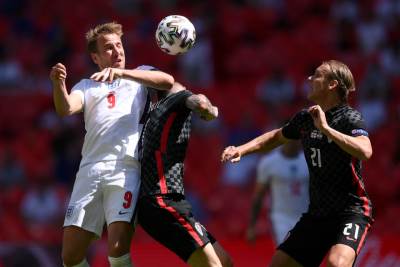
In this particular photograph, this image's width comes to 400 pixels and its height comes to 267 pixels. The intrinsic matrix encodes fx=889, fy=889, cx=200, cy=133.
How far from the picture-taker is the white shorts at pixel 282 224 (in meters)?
8.93

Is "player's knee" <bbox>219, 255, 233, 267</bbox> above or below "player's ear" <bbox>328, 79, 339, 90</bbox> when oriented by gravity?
below

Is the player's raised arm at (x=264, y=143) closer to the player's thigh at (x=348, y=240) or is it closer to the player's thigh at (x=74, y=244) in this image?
the player's thigh at (x=348, y=240)

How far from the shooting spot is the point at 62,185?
14.1 meters

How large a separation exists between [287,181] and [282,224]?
44 centimetres

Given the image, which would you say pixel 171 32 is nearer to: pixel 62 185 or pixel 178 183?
pixel 178 183

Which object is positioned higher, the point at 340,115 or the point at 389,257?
the point at 340,115

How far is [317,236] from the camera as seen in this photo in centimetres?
671

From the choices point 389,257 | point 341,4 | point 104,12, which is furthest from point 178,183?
point 104,12

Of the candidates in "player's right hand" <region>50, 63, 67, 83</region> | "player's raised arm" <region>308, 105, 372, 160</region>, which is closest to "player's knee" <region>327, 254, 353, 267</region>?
"player's raised arm" <region>308, 105, 372, 160</region>

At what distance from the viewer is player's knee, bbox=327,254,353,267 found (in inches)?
249

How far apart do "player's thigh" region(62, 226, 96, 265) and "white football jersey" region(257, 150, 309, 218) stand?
284 centimetres

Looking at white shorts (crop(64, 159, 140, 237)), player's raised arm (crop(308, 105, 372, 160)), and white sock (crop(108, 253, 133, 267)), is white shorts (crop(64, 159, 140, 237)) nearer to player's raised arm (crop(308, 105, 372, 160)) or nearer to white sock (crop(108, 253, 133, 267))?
white sock (crop(108, 253, 133, 267))

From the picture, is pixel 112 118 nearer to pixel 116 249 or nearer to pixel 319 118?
pixel 116 249

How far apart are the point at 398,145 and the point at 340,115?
547cm
